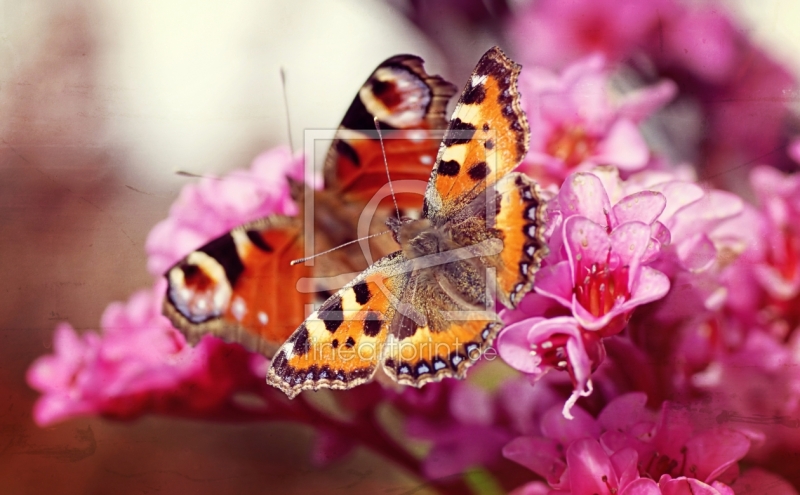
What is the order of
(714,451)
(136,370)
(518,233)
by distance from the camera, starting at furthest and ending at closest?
1. (136,370)
2. (714,451)
3. (518,233)

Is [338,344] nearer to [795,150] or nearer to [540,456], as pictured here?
[540,456]

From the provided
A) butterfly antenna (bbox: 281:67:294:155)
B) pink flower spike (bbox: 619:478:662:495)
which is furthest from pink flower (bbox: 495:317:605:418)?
butterfly antenna (bbox: 281:67:294:155)

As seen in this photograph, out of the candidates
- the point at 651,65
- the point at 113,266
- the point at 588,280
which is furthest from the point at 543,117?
the point at 113,266

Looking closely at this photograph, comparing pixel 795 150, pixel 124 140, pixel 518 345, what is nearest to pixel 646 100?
pixel 795 150

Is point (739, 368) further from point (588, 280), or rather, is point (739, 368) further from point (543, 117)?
point (543, 117)

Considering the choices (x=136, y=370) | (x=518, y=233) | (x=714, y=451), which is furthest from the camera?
(x=136, y=370)

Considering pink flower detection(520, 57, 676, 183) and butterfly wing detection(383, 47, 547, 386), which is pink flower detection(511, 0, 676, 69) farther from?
butterfly wing detection(383, 47, 547, 386)
